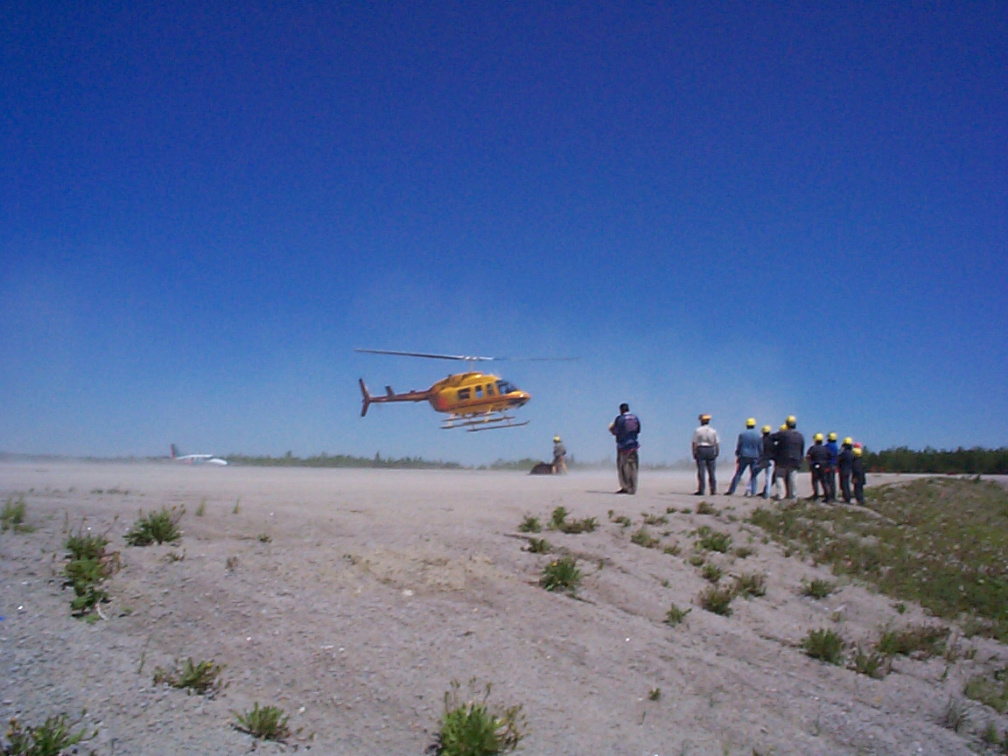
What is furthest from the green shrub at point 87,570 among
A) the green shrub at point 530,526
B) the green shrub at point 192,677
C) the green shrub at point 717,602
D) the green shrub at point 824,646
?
the green shrub at point 824,646

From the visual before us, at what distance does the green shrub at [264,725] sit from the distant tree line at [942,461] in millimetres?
47188

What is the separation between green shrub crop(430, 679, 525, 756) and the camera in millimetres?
5105

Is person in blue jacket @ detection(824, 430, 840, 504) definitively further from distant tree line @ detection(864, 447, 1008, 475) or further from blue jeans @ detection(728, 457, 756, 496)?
distant tree line @ detection(864, 447, 1008, 475)

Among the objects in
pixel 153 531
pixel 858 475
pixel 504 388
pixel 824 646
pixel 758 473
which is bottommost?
pixel 824 646

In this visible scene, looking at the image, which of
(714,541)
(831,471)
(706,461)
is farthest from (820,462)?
(714,541)

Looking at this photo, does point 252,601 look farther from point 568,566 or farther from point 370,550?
point 568,566

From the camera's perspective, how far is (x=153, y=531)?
23.9 ft

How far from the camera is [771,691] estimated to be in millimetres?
6977

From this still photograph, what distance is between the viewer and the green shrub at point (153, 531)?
282 inches

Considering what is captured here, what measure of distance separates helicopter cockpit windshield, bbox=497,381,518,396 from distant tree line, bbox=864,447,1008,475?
25167 mm

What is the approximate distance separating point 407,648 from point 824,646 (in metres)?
4.57

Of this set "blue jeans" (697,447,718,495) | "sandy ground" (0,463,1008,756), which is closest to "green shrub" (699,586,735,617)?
"sandy ground" (0,463,1008,756)

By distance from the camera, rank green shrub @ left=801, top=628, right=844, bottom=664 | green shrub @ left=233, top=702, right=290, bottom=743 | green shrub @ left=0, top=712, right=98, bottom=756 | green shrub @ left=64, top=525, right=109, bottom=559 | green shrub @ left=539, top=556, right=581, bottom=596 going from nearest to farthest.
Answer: green shrub @ left=0, top=712, right=98, bottom=756
green shrub @ left=233, top=702, right=290, bottom=743
green shrub @ left=64, top=525, right=109, bottom=559
green shrub @ left=801, top=628, right=844, bottom=664
green shrub @ left=539, top=556, right=581, bottom=596

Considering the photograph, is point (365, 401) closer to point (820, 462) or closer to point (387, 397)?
point (387, 397)
